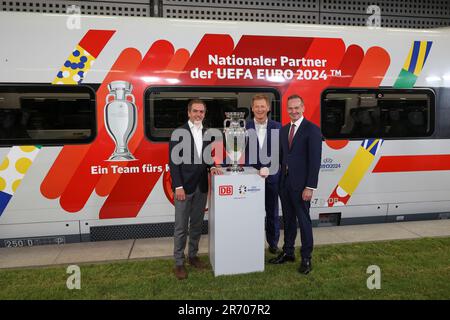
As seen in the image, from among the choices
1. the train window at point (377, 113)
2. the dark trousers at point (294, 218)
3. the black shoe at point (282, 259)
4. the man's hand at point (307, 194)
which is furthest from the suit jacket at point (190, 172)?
the train window at point (377, 113)

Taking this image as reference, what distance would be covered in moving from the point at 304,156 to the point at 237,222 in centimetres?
89

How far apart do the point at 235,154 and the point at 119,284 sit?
1599 mm

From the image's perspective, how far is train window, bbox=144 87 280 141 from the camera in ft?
13.4

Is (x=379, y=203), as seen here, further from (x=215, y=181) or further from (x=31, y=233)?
(x=31, y=233)

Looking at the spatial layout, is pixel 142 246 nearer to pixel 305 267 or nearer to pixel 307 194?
pixel 305 267

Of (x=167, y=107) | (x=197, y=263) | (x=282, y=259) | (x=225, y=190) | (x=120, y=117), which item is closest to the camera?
(x=225, y=190)

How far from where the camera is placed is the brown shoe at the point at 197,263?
11.5ft

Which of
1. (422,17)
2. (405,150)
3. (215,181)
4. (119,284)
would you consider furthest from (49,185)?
(422,17)

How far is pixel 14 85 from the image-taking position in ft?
12.4

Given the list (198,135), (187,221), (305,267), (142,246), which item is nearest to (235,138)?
(198,135)

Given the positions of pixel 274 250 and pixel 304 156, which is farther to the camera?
pixel 274 250

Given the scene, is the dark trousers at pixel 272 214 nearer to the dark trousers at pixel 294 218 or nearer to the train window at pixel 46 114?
the dark trousers at pixel 294 218

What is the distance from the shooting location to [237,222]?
3232mm

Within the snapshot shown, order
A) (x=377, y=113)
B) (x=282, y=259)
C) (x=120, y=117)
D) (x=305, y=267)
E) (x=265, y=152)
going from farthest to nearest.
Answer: (x=377, y=113) → (x=120, y=117) → (x=265, y=152) → (x=282, y=259) → (x=305, y=267)
